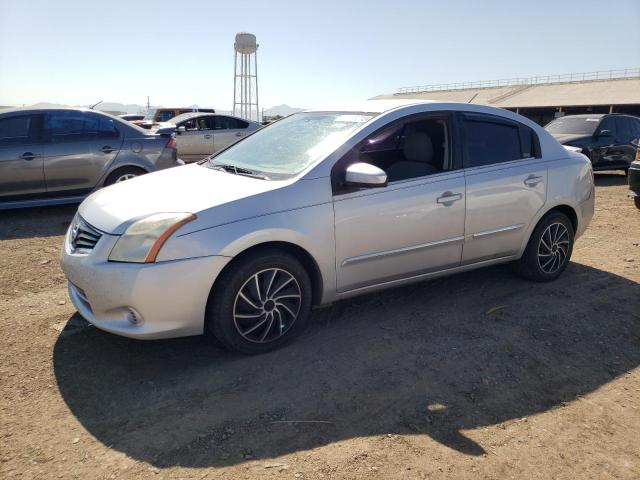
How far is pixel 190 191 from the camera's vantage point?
352cm

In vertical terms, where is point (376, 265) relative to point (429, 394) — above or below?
above

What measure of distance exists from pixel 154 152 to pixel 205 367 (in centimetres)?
530

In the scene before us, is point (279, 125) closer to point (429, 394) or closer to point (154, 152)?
point (429, 394)

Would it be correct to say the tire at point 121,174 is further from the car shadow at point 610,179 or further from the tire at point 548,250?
the car shadow at point 610,179

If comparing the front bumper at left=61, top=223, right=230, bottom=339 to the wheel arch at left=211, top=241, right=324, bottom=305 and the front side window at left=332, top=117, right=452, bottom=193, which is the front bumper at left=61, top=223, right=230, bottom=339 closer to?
the wheel arch at left=211, top=241, right=324, bottom=305

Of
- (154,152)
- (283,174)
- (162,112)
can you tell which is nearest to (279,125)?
(283,174)

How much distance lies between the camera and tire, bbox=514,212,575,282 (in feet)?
15.7

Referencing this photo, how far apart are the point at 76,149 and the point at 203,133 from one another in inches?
247

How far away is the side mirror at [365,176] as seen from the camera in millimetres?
3443

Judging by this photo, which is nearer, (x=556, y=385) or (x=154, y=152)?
(x=556, y=385)

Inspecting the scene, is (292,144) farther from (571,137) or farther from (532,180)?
(571,137)

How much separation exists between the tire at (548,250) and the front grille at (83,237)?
368 cm

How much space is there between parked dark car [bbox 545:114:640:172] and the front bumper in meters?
10.8

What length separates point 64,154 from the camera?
7.22 m
